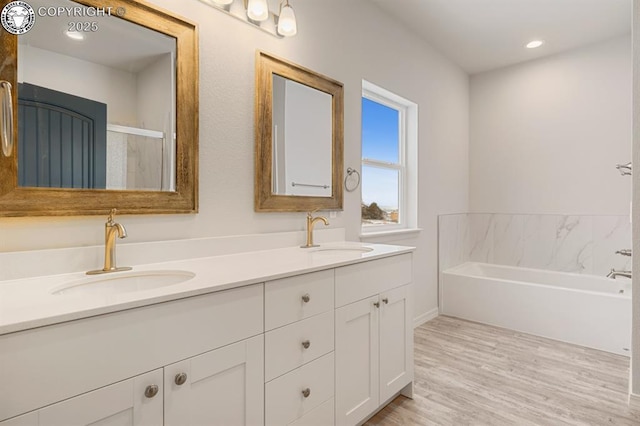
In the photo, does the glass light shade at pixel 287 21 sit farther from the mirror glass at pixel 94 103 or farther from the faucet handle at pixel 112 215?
the faucet handle at pixel 112 215

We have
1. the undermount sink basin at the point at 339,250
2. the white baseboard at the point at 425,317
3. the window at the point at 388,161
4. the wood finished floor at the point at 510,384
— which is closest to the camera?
the wood finished floor at the point at 510,384

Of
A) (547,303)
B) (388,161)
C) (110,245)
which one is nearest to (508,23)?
(388,161)

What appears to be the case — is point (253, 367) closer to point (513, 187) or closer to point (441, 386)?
point (441, 386)

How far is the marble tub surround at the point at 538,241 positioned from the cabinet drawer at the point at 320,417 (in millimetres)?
2379

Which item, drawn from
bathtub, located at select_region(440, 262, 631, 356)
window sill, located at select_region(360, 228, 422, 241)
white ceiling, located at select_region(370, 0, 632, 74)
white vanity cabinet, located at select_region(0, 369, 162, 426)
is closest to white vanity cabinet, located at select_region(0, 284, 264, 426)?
white vanity cabinet, located at select_region(0, 369, 162, 426)

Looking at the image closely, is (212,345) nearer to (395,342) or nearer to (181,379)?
(181,379)

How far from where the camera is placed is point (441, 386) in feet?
6.90

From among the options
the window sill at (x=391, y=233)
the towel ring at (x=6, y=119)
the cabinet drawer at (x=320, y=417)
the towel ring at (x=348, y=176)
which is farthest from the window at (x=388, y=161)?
the towel ring at (x=6, y=119)

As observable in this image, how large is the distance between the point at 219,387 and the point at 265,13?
5.65 feet

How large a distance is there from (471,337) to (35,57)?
3.31 m

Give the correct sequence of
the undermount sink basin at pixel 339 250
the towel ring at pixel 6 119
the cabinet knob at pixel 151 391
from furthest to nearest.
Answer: the undermount sink basin at pixel 339 250
the towel ring at pixel 6 119
the cabinet knob at pixel 151 391
